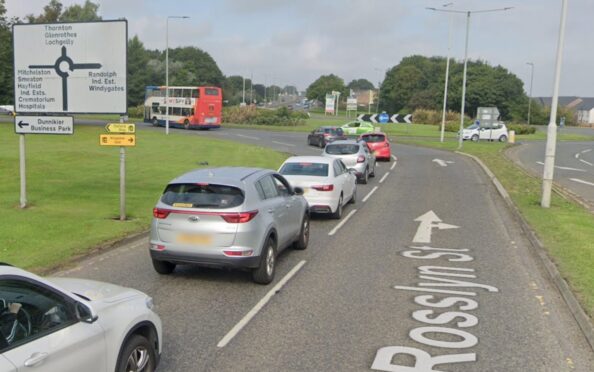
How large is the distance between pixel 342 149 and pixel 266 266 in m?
14.3

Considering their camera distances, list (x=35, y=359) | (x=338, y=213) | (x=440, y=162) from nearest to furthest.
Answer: (x=35, y=359) < (x=338, y=213) < (x=440, y=162)

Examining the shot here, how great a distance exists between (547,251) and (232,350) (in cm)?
697

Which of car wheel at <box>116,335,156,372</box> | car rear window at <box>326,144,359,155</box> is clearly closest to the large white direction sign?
car wheel at <box>116,335,156,372</box>

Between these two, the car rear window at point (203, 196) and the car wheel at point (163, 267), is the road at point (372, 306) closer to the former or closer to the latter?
the car wheel at point (163, 267)

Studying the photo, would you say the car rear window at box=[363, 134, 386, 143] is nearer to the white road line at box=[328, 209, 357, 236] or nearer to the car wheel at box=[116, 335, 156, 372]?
the white road line at box=[328, 209, 357, 236]

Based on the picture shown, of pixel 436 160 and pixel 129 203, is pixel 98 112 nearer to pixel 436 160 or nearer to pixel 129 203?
pixel 129 203

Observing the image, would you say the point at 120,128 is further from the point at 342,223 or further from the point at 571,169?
the point at 571,169

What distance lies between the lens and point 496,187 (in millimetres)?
20734

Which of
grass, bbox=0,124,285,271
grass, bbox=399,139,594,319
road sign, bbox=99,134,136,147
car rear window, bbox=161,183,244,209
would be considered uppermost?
road sign, bbox=99,134,136,147

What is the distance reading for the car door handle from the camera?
11.1ft

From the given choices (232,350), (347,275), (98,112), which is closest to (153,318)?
(232,350)

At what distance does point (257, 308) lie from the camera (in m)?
7.17

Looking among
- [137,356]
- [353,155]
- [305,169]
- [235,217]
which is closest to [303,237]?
[235,217]

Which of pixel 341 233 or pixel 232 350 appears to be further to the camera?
pixel 341 233
